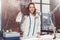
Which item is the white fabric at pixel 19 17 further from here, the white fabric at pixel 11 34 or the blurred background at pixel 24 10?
the white fabric at pixel 11 34

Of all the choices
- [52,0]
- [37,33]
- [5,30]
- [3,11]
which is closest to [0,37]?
[5,30]

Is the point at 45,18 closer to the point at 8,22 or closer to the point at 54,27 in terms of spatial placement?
the point at 54,27

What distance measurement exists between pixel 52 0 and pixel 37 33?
40 centimetres

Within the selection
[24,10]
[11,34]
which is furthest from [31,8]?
[11,34]

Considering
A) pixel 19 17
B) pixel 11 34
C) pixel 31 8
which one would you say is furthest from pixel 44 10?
pixel 11 34

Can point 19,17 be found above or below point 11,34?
above

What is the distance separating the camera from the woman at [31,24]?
1.41m

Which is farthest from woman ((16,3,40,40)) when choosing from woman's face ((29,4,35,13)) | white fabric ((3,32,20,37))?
white fabric ((3,32,20,37))

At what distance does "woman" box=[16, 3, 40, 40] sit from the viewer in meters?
1.41

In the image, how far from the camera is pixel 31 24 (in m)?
1.42

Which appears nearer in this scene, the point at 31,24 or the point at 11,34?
the point at 11,34

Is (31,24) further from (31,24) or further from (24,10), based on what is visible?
(24,10)

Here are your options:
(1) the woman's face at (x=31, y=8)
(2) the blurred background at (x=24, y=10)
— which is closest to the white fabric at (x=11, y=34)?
(2) the blurred background at (x=24, y=10)

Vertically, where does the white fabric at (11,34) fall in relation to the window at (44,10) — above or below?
below
